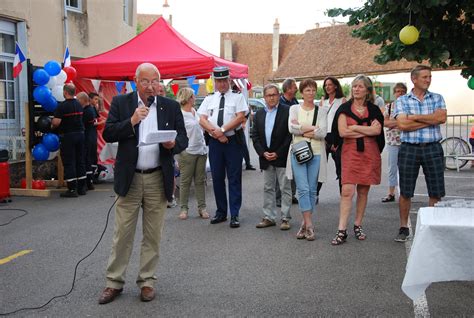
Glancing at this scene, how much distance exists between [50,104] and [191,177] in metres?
3.52

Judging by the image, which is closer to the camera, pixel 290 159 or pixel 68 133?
→ pixel 290 159

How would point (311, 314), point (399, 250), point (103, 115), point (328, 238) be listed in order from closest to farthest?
point (311, 314) < point (399, 250) < point (328, 238) < point (103, 115)

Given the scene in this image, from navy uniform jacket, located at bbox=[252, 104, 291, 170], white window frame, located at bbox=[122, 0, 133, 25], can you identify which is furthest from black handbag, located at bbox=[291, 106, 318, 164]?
white window frame, located at bbox=[122, 0, 133, 25]

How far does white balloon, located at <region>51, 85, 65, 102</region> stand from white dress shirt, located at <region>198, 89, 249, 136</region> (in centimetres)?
399

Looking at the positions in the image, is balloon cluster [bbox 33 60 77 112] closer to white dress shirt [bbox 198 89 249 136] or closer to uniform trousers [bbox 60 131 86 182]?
uniform trousers [bbox 60 131 86 182]

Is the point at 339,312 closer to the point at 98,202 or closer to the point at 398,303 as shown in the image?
the point at 398,303

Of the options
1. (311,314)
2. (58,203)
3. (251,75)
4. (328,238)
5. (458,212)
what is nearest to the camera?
(458,212)

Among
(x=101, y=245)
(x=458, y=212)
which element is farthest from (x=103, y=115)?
(x=458, y=212)

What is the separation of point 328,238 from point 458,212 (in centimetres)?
381

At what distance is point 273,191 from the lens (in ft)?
24.2

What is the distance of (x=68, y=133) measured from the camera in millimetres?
9898

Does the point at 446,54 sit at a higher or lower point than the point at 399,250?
higher

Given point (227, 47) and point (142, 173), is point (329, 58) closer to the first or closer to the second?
point (227, 47)

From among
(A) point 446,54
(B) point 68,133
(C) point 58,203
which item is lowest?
(C) point 58,203
